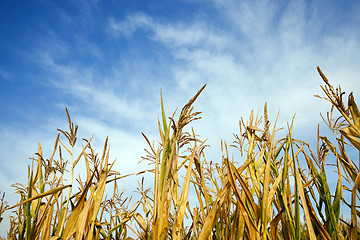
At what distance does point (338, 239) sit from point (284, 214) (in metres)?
0.32

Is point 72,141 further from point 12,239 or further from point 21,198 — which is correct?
point 12,239

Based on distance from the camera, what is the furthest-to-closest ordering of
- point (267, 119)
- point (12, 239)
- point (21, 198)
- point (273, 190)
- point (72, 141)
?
point (12, 239), point (21, 198), point (267, 119), point (72, 141), point (273, 190)

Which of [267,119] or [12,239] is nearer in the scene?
[267,119]

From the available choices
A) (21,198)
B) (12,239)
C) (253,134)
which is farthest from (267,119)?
(12,239)

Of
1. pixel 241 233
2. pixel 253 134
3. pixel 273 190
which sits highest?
pixel 253 134

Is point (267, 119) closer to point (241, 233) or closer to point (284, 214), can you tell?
point (284, 214)

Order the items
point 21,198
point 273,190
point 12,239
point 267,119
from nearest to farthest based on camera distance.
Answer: point 273,190
point 267,119
point 21,198
point 12,239

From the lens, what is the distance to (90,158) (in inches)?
68.3

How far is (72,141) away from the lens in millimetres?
1640

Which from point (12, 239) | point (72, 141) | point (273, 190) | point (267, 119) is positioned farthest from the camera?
point (12, 239)

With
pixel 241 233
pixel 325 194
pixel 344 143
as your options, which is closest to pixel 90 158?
pixel 241 233

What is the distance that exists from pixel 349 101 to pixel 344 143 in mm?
533

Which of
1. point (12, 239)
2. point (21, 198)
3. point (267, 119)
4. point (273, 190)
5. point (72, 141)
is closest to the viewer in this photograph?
point (273, 190)

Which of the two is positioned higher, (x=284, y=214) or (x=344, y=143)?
(x=344, y=143)
